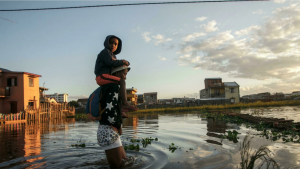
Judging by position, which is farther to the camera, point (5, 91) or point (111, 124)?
point (5, 91)

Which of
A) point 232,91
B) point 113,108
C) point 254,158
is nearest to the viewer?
point 254,158

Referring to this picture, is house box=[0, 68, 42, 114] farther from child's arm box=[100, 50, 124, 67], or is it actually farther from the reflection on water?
child's arm box=[100, 50, 124, 67]

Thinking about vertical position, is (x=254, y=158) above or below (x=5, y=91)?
below

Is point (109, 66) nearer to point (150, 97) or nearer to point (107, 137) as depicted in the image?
point (107, 137)

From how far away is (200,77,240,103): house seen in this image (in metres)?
52.8

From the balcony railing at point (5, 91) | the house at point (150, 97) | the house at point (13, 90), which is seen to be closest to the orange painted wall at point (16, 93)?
the house at point (13, 90)

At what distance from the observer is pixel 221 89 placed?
181ft

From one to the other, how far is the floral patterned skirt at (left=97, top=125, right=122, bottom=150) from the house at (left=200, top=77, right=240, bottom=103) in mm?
50662

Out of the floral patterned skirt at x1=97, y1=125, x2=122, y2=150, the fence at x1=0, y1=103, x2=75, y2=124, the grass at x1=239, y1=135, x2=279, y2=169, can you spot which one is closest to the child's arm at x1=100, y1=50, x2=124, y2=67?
the floral patterned skirt at x1=97, y1=125, x2=122, y2=150

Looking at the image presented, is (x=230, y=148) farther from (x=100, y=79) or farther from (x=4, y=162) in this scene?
(x=4, y=162)

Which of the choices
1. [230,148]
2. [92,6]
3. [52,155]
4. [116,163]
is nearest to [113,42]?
[116,163]

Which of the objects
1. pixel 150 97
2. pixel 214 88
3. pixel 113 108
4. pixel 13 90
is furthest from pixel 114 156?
pixel 150 97

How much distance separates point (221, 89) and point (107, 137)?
55.5 meters

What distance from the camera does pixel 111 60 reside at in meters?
3.35
